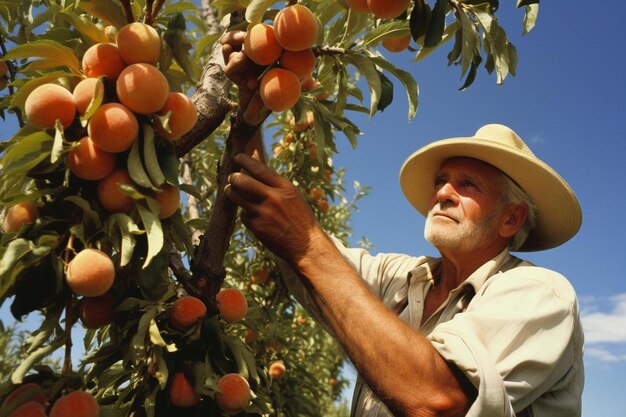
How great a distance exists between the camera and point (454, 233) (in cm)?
223

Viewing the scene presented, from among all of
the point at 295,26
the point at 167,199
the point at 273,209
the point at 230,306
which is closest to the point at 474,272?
the point at 273,209

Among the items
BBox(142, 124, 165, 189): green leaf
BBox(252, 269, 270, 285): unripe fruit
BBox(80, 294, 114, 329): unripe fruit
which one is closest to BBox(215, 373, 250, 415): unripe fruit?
BBox(80, 294, 114, 329): unripe fruit

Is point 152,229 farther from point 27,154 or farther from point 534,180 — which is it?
point 534,180

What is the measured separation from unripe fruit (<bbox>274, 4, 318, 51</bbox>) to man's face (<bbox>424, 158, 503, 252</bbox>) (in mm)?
1184

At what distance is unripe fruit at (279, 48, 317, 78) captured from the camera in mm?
1424

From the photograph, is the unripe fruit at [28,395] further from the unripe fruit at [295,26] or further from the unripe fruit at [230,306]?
the unripe fruit at [295,26]

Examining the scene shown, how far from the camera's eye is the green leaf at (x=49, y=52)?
1177 millimetres

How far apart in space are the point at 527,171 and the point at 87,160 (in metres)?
1.79

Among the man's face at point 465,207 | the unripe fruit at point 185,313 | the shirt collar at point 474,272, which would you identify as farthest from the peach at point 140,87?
the man's face at point 465,207

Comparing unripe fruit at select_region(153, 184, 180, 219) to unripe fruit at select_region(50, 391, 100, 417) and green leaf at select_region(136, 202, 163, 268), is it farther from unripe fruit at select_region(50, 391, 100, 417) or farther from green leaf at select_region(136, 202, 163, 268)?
unripe fruit at select_region(50, 391, 100, 417)

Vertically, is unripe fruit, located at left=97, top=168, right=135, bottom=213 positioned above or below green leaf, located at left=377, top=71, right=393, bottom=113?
below

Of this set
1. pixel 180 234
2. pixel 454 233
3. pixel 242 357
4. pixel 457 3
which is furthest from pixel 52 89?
pixel 454 233

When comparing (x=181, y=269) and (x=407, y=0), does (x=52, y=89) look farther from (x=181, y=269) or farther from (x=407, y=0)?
(x=407, y=0)

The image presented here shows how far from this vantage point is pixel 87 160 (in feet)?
3.56
